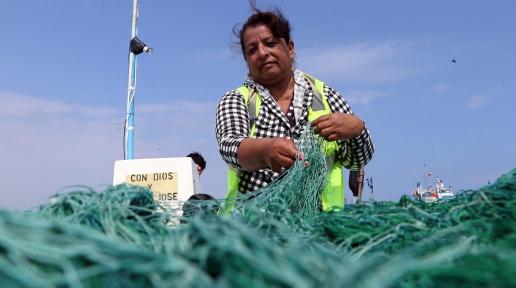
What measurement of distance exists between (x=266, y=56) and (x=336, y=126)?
0.34 m

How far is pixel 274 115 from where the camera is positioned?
1558mm

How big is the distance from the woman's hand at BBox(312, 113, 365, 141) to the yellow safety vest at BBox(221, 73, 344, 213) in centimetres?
8

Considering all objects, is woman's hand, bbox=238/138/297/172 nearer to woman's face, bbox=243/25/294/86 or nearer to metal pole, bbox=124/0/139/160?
woman's face, bbox=243/25/294/86

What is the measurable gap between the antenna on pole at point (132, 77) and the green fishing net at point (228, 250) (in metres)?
3.53

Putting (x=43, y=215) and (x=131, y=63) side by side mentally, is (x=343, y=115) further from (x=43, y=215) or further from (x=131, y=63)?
(x=131, y=63)

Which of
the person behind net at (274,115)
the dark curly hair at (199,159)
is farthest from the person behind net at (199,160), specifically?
the person behind net at (274,115)

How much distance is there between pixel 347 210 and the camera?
945 millimetres

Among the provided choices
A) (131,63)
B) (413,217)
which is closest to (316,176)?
(413,217)

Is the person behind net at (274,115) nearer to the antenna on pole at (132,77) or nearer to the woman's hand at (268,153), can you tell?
the woman's hand at (268,153)

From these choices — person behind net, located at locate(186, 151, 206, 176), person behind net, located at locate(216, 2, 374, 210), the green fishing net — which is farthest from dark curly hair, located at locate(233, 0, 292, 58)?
person behind net, located at locate(186, 151, 206, 176)

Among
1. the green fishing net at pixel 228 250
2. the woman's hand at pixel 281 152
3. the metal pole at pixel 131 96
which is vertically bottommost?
the green fishing net at pixel 228 250

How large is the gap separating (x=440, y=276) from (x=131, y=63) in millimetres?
4343

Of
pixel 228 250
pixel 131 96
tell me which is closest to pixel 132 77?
pixel 131 96

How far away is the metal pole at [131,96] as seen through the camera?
4219mm
